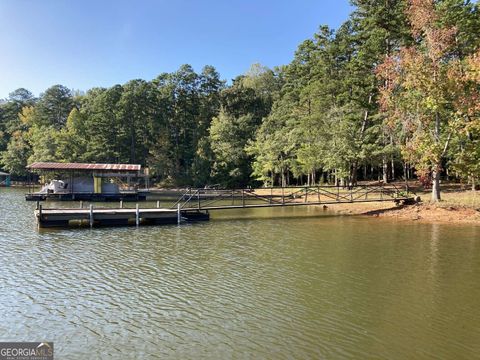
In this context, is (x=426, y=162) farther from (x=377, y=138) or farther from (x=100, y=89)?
(x=100, y=89)

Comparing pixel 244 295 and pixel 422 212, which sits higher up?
pixel 422 212

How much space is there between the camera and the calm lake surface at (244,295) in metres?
8.19

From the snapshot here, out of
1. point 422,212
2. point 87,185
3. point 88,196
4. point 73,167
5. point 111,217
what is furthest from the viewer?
point 87,185

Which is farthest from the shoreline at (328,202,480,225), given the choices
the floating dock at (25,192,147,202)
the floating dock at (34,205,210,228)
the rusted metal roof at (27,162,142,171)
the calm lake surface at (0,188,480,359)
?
the rusted metal roof at (27,162,142,171)

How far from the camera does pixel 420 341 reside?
27.1ft

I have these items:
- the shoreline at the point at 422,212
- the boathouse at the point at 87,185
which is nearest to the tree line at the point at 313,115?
the shoreline at the point at 422,212

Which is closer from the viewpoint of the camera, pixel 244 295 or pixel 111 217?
pixel 244 295

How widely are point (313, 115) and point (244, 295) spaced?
37.8 meters

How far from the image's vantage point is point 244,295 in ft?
37.1

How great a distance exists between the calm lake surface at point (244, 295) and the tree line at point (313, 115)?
1200 centimetres

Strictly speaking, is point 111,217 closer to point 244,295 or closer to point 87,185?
point 244,295

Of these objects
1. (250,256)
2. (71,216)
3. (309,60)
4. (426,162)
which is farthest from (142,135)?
(250,256)

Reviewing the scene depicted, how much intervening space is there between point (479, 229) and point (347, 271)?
13.3 m

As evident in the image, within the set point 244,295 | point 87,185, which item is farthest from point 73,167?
point 244,295
